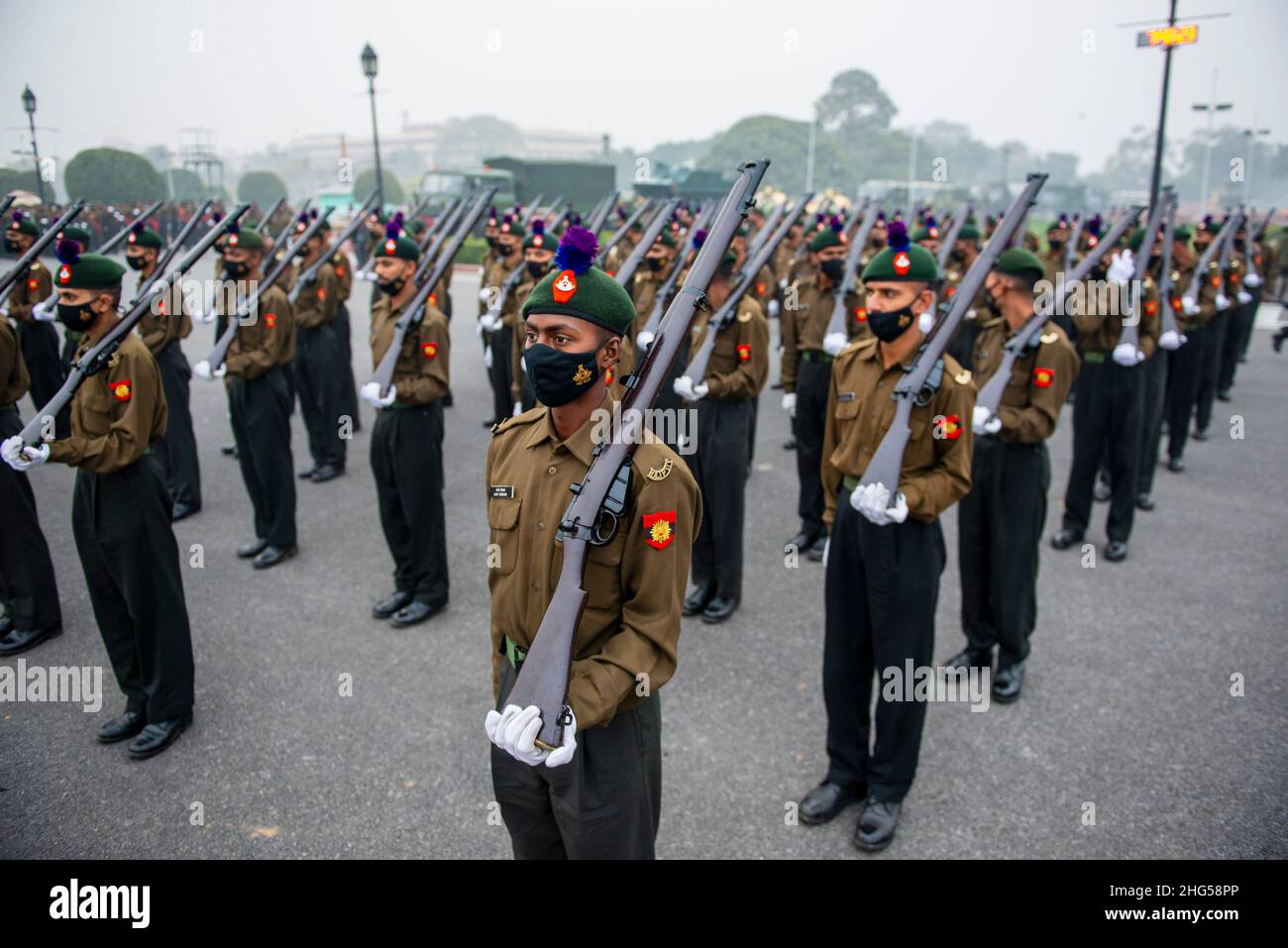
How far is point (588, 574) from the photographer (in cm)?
227

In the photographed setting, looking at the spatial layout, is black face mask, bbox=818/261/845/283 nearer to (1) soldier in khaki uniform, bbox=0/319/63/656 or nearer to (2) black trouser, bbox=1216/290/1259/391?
(1) soldier in khaki uniform, bbox=0/319/63/656

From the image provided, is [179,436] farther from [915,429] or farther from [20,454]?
[915,429]

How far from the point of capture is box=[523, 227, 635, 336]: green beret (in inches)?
88.7

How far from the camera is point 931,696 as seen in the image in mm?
4688

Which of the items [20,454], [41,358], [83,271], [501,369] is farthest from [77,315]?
[501,369]

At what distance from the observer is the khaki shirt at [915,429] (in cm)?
350

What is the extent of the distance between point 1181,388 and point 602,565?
351 inches

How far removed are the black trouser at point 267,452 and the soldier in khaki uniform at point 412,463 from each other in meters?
1.30

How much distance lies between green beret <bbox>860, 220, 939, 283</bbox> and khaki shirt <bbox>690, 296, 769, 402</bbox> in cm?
205

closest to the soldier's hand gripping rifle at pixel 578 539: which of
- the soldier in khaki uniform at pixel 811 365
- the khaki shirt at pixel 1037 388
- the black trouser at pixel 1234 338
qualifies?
the khaki shirt at pixel 1037 388

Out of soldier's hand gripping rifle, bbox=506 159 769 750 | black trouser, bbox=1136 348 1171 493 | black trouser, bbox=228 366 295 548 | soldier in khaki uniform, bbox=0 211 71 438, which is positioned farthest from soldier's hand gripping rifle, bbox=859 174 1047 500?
soldier in khaki uniform, bbox=0 211 71 438

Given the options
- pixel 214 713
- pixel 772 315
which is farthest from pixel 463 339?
pixel 214 713
